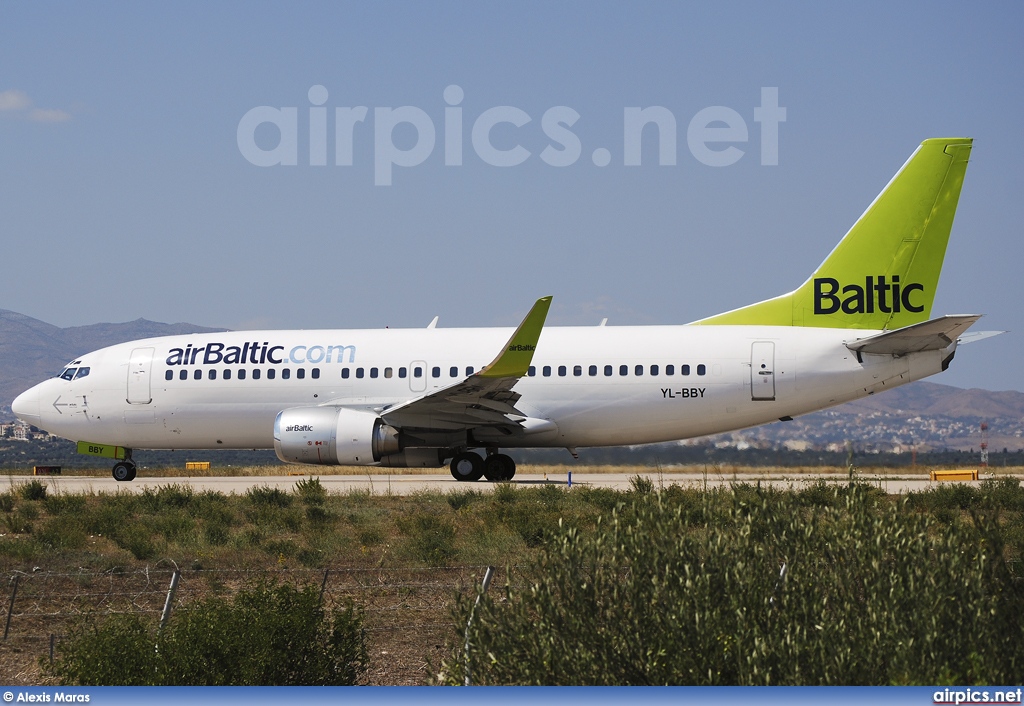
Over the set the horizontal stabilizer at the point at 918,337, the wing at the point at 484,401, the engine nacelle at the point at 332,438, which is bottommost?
the engine nacelle at the point at 332,438

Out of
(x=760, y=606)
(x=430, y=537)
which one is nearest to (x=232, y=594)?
(x=430, y=537)

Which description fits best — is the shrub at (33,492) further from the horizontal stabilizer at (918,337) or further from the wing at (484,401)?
the horizontal stabilizer at (918,337)

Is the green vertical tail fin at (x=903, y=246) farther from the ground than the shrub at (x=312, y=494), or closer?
farther from the ground

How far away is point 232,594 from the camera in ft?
42.9

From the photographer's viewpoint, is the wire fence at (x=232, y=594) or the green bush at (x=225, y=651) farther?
the wire fence at (x=232, y=594)

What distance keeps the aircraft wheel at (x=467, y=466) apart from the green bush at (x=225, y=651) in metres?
15.6

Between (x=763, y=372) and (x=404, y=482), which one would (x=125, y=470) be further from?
(x=763, y=372)

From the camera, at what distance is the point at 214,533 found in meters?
16.9

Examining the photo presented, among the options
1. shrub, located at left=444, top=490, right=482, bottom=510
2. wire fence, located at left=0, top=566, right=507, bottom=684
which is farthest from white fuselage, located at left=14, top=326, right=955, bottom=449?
wire fence, located at left=0, top=566, right=507, bottom=684

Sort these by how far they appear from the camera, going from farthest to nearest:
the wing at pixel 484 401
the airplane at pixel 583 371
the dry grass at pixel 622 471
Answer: the dry grass at pixel 622 471
the airplane at pixel 583 371
the wing at pixel 484 401

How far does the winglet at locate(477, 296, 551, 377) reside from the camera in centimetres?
2128

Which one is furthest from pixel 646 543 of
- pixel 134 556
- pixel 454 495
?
pixel 454 495

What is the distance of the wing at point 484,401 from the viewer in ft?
71.4

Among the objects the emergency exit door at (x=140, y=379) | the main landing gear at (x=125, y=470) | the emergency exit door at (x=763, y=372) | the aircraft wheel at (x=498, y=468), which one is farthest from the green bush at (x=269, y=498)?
the emergency exit door at (x=763, y=372)
